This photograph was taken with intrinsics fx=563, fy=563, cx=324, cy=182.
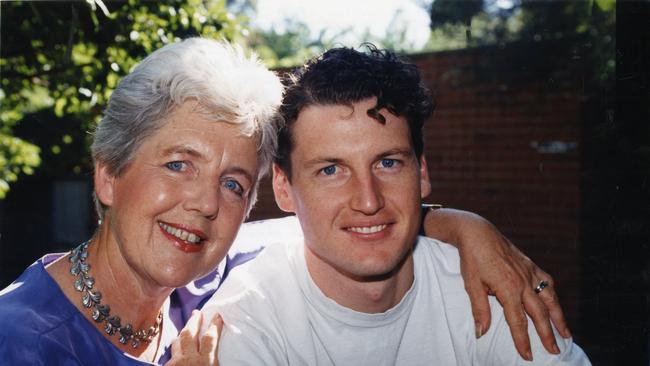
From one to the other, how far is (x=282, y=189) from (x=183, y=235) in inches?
24.0

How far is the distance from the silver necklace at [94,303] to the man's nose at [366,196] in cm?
100

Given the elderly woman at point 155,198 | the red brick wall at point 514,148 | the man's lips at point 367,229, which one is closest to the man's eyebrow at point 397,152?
the man's lips at point 367,229

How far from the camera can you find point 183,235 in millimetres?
2037

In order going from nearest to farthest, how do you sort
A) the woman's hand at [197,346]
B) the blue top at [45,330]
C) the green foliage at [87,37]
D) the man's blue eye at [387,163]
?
1. the blue top at [45,330]
2. the woman's hand at [197,346]
3. the man's blue eye at [387,163]
4. the green foliage at [87,37]

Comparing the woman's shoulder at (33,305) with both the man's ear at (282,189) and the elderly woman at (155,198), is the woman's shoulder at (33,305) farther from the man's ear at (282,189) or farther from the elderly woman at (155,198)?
the man's ear at (282,189)

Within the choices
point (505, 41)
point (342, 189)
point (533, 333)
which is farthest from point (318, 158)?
point (505, 41)

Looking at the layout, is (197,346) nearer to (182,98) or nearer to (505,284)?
(182,98)

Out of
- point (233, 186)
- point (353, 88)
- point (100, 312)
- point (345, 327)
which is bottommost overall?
point (345, 327)

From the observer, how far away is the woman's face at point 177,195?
1997mm

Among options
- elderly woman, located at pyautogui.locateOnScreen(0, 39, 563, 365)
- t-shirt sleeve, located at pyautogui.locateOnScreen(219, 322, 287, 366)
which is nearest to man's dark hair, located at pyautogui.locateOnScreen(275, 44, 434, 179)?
elderly woman, located at pyautogui.locateOnScreen(0, 39, 563, 365)

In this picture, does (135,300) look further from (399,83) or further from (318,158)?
(399,83)

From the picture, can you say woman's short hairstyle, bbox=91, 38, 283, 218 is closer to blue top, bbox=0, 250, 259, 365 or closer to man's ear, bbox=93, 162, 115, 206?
man's ear, bbox=93, 162, 115, 206

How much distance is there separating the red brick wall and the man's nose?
14.3 feet

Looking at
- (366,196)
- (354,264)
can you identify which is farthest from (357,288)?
(366,196)
